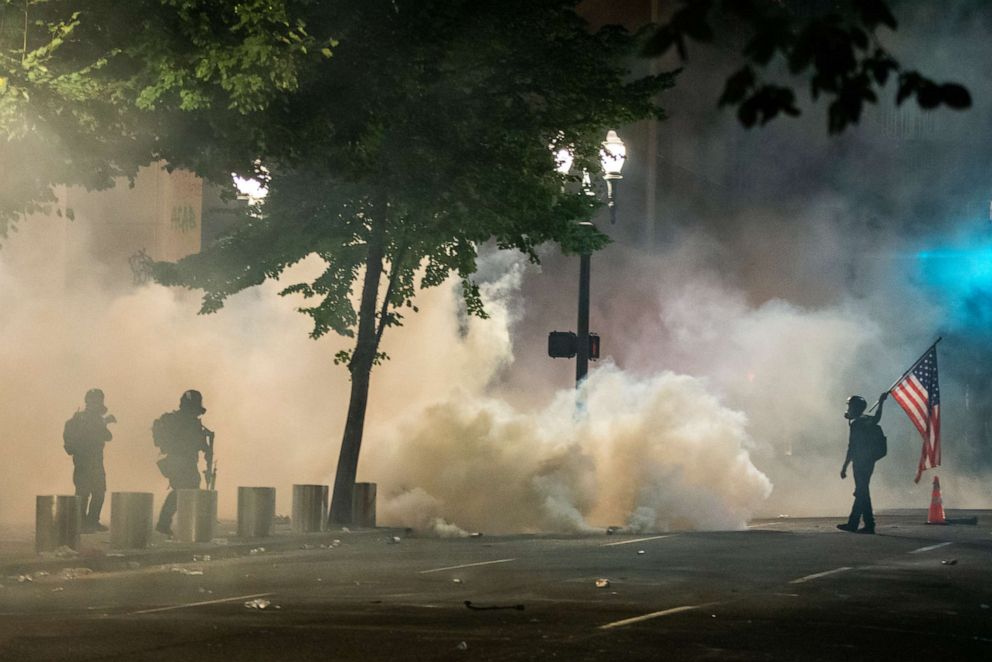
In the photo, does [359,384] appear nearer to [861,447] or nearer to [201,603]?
[861,447]

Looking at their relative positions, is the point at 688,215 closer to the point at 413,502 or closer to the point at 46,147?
the point at 413,502

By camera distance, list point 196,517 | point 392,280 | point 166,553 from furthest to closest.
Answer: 1. point 392,280
2. point 196,517
3. point 166,553


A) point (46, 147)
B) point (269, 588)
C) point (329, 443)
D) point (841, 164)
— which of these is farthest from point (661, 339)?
point (269, 588)

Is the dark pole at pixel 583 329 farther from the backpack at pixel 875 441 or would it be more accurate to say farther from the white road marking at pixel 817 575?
the white road marking at pixel 817 575

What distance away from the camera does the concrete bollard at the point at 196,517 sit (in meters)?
19.1

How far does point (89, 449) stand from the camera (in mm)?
20938

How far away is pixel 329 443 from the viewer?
108 ft

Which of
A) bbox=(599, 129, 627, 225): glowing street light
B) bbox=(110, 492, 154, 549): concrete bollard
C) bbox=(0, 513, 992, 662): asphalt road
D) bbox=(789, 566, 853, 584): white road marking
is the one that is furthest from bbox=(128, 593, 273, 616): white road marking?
bbox=(599, 129, 627, 225): glowing street light

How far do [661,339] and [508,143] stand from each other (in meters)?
23.4

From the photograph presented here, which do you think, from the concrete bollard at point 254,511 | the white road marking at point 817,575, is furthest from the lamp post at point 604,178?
the white road marking at point 817,575

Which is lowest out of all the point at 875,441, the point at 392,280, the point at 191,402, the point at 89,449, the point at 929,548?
the point at 929,548

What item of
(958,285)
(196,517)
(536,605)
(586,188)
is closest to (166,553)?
(196,517)

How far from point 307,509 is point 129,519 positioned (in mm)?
3754

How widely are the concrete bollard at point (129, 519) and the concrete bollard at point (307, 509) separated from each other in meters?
3.55
